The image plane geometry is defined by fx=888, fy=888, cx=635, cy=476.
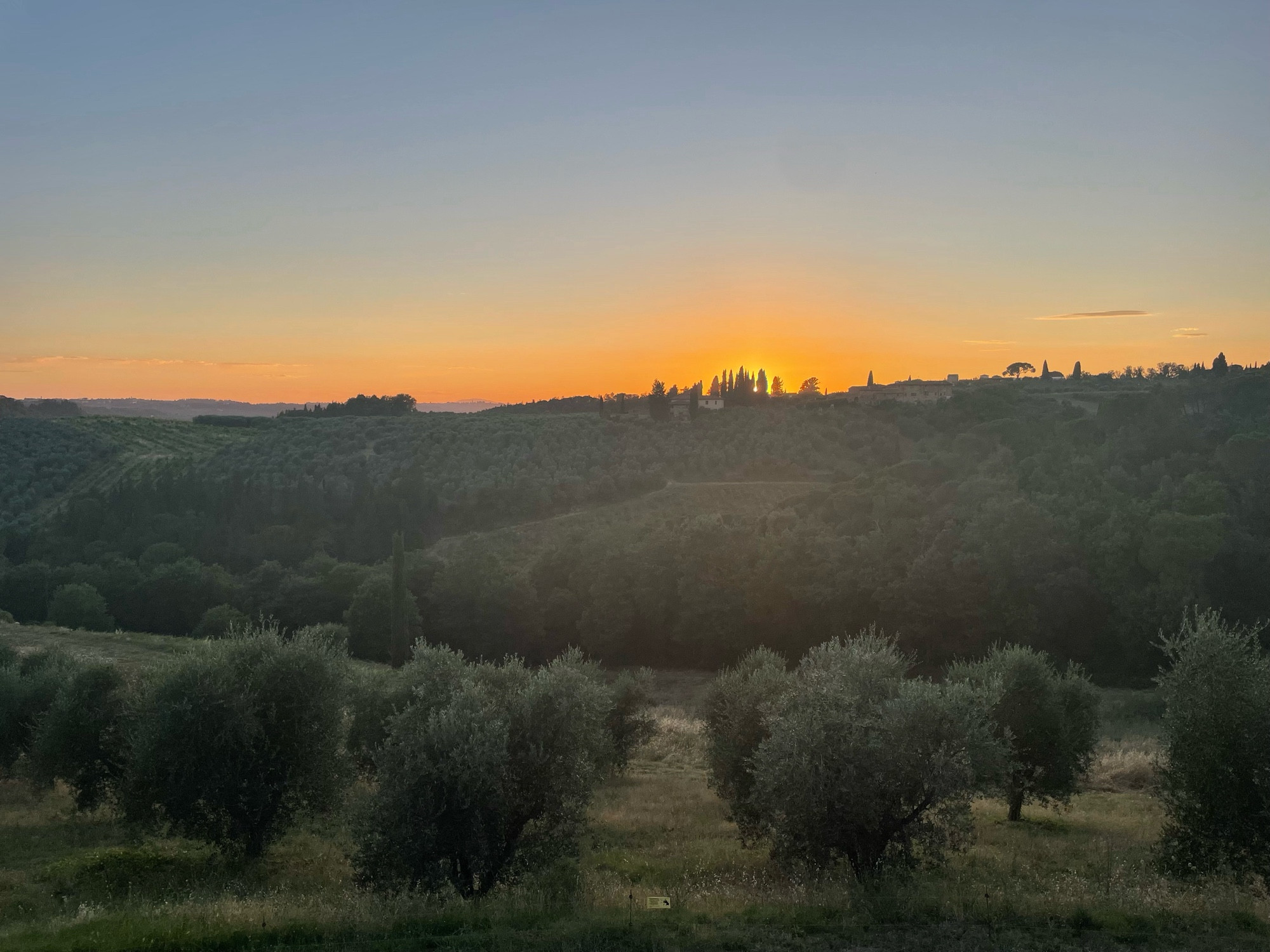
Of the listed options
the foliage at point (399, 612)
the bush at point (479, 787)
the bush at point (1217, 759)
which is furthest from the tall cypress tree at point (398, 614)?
the bush at point (1217, 759)

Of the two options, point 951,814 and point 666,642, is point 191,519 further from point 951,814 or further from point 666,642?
point 951,814

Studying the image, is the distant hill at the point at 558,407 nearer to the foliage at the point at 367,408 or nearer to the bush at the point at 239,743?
the foliage at the point at 367,408

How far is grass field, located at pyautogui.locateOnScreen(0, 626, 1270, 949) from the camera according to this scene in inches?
506

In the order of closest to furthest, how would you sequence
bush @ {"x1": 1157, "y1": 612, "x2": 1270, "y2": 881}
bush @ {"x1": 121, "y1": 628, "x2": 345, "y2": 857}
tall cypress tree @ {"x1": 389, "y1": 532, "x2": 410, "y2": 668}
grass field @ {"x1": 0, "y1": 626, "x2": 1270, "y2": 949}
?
grass field @ {"x1": 0, "y1": 626, "x2": 1270, "y2": 949} < bush @ {"x1": 1157, "y1": 612, "x2": 1270, "y2": 881} < bush @ {"x1": 121, "y1": 628, "x2": 345, "y2": 857} < tall cypress tree @ {"x1": 389, "y1": 532, "x2": 410, "y2": 668}

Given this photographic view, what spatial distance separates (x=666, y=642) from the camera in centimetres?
6238

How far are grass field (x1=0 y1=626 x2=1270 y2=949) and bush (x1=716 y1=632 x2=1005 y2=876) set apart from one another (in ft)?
2.32

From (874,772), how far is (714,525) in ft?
161

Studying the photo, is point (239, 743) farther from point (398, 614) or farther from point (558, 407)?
point (558, 407)

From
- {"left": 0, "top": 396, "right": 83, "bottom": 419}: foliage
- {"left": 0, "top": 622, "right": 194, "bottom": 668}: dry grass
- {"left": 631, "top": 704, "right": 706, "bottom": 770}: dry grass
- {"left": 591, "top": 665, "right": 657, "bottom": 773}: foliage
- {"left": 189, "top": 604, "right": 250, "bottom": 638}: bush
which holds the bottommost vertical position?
{"left": 189, "top": 604, "right": 250, "bottom": 638}: bush

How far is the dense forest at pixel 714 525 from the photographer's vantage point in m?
51.5

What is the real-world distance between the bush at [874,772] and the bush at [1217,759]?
3202 mm

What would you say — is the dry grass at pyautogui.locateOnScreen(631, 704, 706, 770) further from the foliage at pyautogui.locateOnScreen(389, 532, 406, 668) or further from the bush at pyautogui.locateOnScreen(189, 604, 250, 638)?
the bush at pyautogui.locateOnScreen(189, 604, 250, 638)

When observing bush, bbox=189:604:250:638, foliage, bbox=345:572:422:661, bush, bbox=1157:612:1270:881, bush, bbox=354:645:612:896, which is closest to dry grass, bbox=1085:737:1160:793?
bush, bbox=1157:612:1270:881

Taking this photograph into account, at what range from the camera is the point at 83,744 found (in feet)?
82.9
